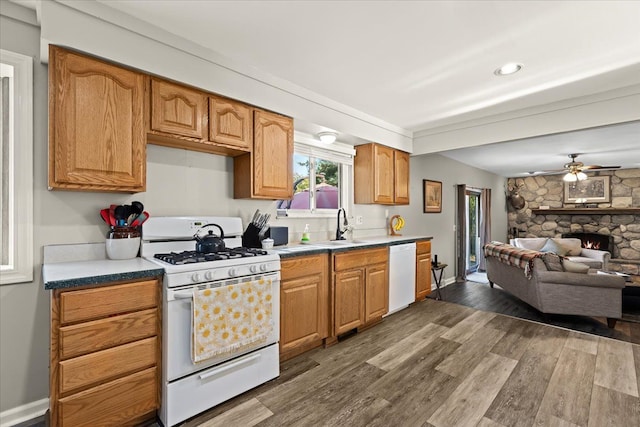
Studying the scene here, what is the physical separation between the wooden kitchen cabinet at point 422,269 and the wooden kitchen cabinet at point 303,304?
178 centimetres

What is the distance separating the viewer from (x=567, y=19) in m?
1.89

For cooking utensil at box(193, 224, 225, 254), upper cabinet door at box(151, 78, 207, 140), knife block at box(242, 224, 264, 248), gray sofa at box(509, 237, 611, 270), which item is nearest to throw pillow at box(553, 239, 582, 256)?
gray sofa at box(509, 237, 611, 270)

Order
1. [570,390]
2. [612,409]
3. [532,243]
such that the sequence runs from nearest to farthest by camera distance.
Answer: [612,409], [570,390], [532,243]

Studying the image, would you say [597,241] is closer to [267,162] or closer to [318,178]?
[318,178]

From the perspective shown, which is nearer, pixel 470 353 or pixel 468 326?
pixel 470 353

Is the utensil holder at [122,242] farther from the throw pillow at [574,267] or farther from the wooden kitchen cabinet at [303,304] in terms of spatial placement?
the throw pillow at [574,267]

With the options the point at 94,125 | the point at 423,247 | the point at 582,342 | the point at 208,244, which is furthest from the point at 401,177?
the point at 94,125

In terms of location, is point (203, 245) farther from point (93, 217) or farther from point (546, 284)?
point (546, 284)

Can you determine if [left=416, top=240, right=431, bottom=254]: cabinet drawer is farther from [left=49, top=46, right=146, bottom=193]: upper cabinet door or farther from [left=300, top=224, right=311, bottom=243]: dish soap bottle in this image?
[left=49, top=46, right=146, bottom=193]: upper cabinet door

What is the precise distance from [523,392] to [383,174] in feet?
8.72

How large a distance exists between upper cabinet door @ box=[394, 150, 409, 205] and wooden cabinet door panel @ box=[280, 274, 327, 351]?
206cm

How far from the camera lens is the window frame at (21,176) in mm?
1780

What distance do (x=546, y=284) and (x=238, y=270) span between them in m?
3.62

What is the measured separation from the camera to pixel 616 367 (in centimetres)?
247
